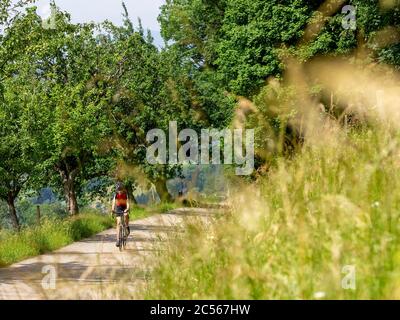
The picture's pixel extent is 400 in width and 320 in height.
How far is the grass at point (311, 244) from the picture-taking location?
12.8 feet

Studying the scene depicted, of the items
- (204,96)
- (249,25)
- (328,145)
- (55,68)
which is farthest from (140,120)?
(328,145)

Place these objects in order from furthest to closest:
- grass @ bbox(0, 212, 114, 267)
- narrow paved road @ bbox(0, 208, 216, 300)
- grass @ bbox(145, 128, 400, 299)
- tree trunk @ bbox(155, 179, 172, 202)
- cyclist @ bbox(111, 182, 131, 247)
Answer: cyclist @ bbox(111, 182, 131, 247) → grass @ bbox(0, 212, 114, 267) → tree trunk @ bbox(155, 179, 172, 202) → narrow paved road @ bbox(0, 208, 216, 300) → grass @ bbox(145, 128, 400, 299)

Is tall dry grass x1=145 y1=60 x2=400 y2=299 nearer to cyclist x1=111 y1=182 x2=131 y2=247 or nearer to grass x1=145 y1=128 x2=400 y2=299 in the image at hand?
grass x1=145 y1=128 x2=400 y2=299

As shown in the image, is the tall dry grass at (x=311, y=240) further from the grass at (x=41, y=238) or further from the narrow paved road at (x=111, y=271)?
the grass at (x=41, y=238)

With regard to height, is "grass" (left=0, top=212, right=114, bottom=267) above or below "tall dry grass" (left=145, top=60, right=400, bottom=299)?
below

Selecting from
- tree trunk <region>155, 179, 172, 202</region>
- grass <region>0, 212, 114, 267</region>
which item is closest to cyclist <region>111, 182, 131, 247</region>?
grass <region>0, 212, 114, 267</region>

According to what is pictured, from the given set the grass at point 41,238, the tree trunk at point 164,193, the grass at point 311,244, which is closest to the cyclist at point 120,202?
the grass at point 41,238

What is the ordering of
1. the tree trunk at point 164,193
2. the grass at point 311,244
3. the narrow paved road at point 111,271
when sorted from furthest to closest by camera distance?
the tree trunk at point 164,193
the narrow paved road at point 111,271
the grass at point 311,244

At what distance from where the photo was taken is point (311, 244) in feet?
14.1

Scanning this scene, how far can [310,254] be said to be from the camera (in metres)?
4.20

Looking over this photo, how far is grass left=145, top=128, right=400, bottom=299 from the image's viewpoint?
12.8 feet

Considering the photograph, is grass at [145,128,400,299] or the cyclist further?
the cyclist

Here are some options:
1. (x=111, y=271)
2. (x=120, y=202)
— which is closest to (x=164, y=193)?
(x=111, y=271)
